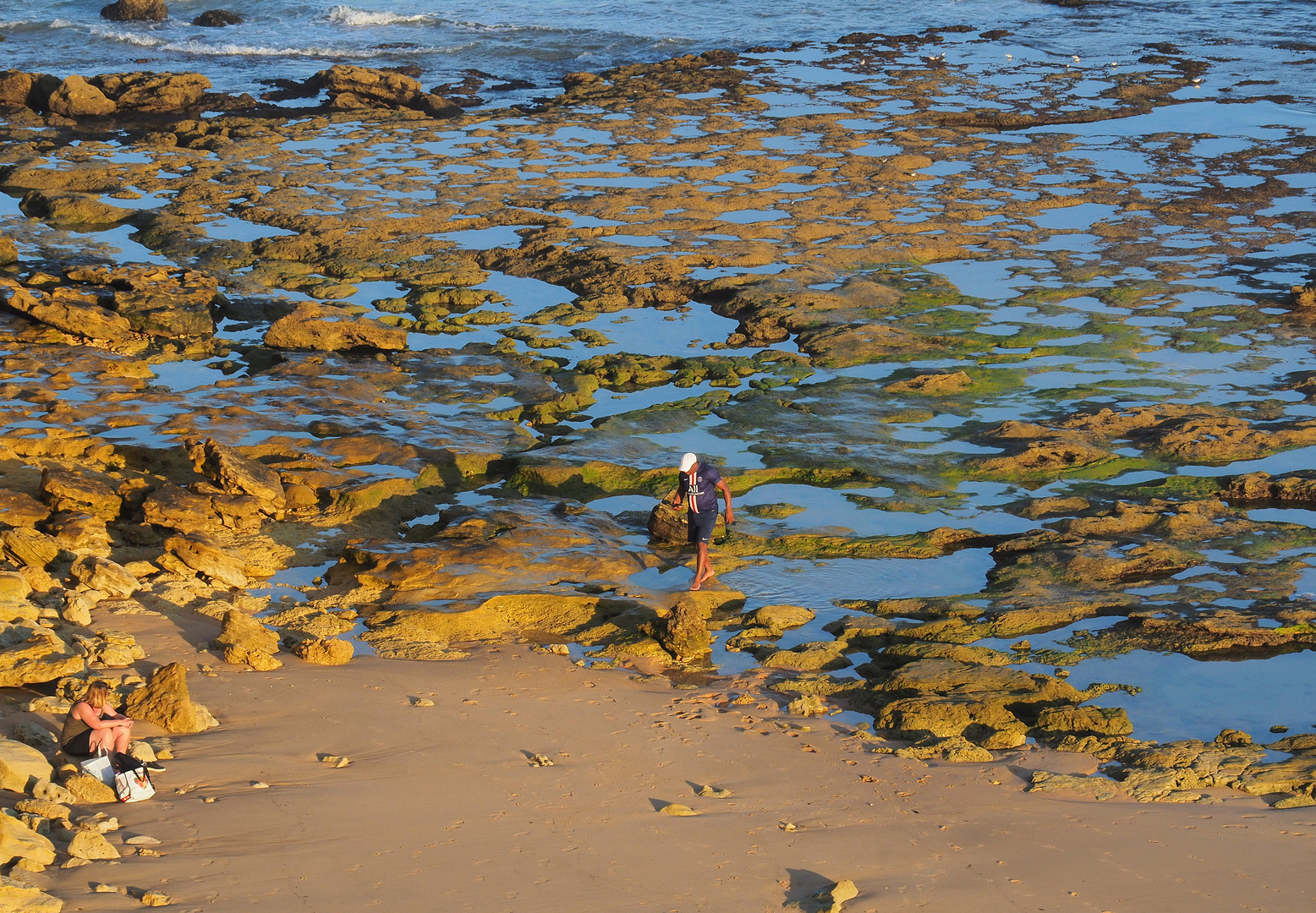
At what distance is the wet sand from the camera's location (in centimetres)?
562

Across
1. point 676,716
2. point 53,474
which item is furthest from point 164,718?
point 53,474

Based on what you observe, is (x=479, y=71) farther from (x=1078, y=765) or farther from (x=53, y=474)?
(x=1078, y=765)

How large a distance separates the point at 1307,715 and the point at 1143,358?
6986 mm

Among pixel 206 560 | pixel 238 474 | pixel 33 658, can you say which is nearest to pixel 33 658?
pixel 33 658

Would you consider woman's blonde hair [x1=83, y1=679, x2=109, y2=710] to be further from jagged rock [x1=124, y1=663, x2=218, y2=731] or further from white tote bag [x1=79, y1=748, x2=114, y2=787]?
jagged rock [x1=124, y1=663, x2=218, y2=731]

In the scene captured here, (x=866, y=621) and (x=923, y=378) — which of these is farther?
(x=923, y=378)

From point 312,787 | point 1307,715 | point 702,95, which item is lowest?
point 1307,715

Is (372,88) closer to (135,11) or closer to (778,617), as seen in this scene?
(135,11)

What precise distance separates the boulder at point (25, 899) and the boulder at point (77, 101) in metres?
26.2

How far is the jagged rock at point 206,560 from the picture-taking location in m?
9.54

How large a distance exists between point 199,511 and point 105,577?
4.59ft

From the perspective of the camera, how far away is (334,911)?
5293 millimetres

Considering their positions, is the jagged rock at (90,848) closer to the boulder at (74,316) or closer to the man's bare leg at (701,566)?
the man's bare leg at (701,566)

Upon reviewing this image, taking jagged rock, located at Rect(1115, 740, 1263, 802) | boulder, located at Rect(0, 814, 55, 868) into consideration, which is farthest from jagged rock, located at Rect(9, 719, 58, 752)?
jagged rock, located at Rect(1115, 740, 1263, 802)
